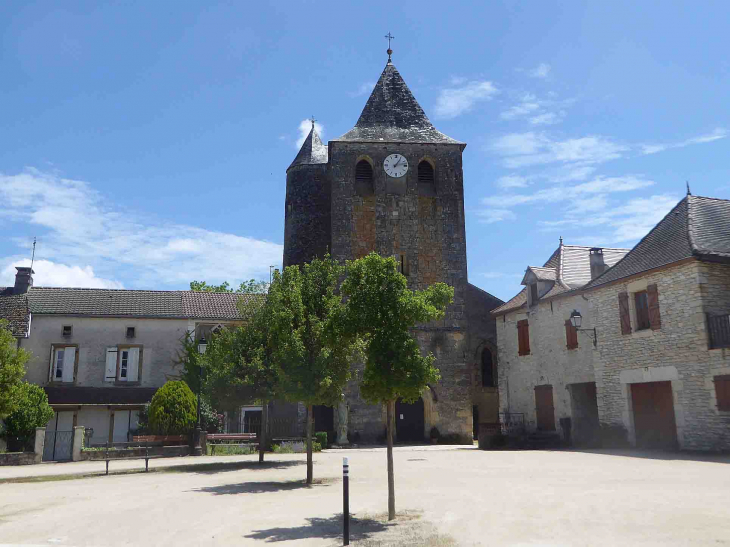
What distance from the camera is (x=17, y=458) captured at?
64.4 feet

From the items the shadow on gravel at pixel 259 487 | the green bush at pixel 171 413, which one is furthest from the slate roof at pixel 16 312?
the shadow on gravel at pixel 259 487

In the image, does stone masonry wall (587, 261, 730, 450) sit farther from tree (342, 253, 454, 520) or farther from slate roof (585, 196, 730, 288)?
tree (342, 253, 454, 520)

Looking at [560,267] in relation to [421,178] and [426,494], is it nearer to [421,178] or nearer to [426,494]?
[421,178]

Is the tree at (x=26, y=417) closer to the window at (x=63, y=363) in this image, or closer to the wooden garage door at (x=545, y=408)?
the window at (x=63, y=363)

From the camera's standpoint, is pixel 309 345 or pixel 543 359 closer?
pixel 309 345

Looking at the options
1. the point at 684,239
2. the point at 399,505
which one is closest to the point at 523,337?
the point at 684,239

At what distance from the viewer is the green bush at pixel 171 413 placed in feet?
72.5

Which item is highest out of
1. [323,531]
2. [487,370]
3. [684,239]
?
[684,239]

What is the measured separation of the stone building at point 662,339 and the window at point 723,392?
0.03 meters

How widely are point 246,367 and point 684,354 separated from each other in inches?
502

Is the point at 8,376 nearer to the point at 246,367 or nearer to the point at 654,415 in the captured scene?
the point at 246,367

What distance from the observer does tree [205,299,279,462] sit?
698 inches

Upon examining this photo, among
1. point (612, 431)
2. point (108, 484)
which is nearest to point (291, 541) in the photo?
point (108, 484)

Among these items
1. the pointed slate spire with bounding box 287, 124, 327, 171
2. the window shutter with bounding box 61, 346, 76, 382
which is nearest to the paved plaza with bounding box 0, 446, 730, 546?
the window shutter with bounding box 61, 346, 76, 382
